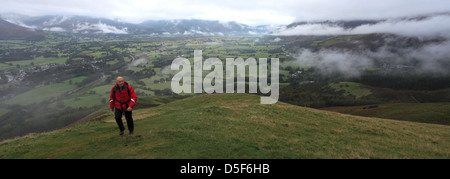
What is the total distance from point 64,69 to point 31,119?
3373 inches

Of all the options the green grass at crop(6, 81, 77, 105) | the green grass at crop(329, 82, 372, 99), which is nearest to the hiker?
the green grass at crop(6, 81, 77, 105)

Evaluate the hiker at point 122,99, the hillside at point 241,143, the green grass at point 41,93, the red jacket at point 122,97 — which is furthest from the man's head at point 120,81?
the green grass at point 41,93

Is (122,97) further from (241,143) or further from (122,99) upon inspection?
(241,143)

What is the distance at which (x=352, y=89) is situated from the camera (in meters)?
163

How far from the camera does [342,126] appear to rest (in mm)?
19984

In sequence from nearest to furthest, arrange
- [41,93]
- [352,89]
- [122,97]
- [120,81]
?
1. [120,81]
2. [122,97]
3. [41,93]
4. [352,89]

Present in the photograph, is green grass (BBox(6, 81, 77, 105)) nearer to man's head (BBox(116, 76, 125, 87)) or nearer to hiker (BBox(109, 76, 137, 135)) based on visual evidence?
hiker (BBox(109, 76, 137, 135))

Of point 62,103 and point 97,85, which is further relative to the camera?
point 97,85

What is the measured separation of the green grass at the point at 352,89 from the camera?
153125mm

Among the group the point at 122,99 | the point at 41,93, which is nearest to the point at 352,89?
the point at 122,99

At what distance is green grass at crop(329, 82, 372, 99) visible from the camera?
153125mm
